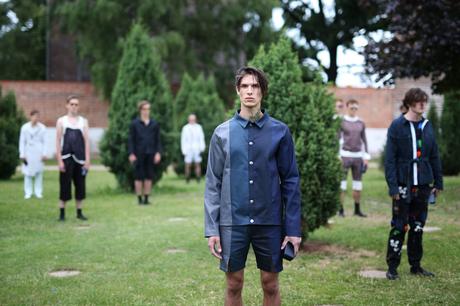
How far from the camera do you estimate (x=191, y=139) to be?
61.6ft

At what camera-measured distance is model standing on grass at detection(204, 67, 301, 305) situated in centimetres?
423

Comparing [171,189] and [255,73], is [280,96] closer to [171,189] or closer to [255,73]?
[255,73]

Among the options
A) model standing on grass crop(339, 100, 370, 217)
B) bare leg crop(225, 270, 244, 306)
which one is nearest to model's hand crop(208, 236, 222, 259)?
bare leg crop(225, 270, 244, 306)

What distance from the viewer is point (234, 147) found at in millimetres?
4285

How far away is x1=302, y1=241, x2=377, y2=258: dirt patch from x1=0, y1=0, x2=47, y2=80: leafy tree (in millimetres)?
32947

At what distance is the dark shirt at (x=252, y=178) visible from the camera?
4.24 meters

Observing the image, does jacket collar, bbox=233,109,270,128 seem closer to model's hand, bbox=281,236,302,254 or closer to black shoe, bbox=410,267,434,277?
model's hand, bbox=281,236,302,254

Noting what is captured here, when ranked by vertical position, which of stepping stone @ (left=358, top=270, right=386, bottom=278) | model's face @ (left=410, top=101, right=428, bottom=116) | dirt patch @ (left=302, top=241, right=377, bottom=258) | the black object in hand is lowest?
dirt patch @ (left=302, top=241, right=377, bottom=258)

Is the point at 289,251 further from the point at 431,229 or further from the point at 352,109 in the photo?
the point at 352,109

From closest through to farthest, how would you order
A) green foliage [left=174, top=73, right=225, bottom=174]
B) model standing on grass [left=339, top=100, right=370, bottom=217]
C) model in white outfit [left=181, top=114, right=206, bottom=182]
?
model standing on grass [left=339, top=100, right=370, bottom=217] < model in white outfit [left=181, top=114, right=206, bottom=182] < green foliage [left=174, top=73, right=225, bottom=174]

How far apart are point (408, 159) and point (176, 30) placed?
86.7ft

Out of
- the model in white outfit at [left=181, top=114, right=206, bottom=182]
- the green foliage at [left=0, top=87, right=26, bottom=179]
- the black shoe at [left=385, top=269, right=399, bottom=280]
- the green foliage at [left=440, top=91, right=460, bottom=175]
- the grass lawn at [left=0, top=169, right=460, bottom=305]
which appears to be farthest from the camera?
the green foliage at [left=440, top=91, right=460, bottom=175]

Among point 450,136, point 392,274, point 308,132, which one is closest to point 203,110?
point 450,136

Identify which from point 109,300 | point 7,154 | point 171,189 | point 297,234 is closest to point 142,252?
point 109,300
